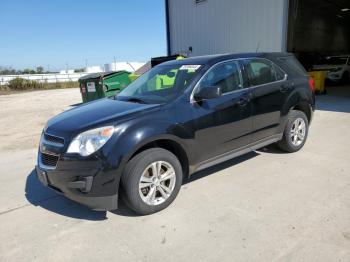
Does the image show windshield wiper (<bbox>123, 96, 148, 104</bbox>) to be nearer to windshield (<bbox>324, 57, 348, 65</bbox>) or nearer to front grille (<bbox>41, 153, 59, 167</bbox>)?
front grille (<bbox>41, 153, 59, 167</bbox>)

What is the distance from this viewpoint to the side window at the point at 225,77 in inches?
153

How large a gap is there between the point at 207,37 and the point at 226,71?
12.8 m

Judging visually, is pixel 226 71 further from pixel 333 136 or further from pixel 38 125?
pixel 38 125

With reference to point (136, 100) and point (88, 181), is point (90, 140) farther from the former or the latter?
point (136, 100)

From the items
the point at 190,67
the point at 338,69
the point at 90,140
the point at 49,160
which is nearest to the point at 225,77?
the point at 190,67

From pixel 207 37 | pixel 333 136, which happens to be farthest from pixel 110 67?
pixel 333 136

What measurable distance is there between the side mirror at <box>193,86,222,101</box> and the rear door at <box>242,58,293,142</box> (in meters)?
0.88

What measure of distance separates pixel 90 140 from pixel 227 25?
13624mm

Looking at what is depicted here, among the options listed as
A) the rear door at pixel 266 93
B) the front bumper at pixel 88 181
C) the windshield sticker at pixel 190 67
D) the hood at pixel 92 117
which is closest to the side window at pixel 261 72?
the rear door at pixel 266 93

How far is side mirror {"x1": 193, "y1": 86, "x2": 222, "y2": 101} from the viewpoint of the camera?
3.52 meters

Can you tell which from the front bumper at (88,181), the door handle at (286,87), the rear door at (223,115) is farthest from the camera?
the door handle at (286,87)

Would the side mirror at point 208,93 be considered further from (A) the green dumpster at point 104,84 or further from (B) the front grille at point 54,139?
(A) the green dumpster at point 104,84

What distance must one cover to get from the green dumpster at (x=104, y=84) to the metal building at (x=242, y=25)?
594cm

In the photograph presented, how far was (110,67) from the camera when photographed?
2431 inches
